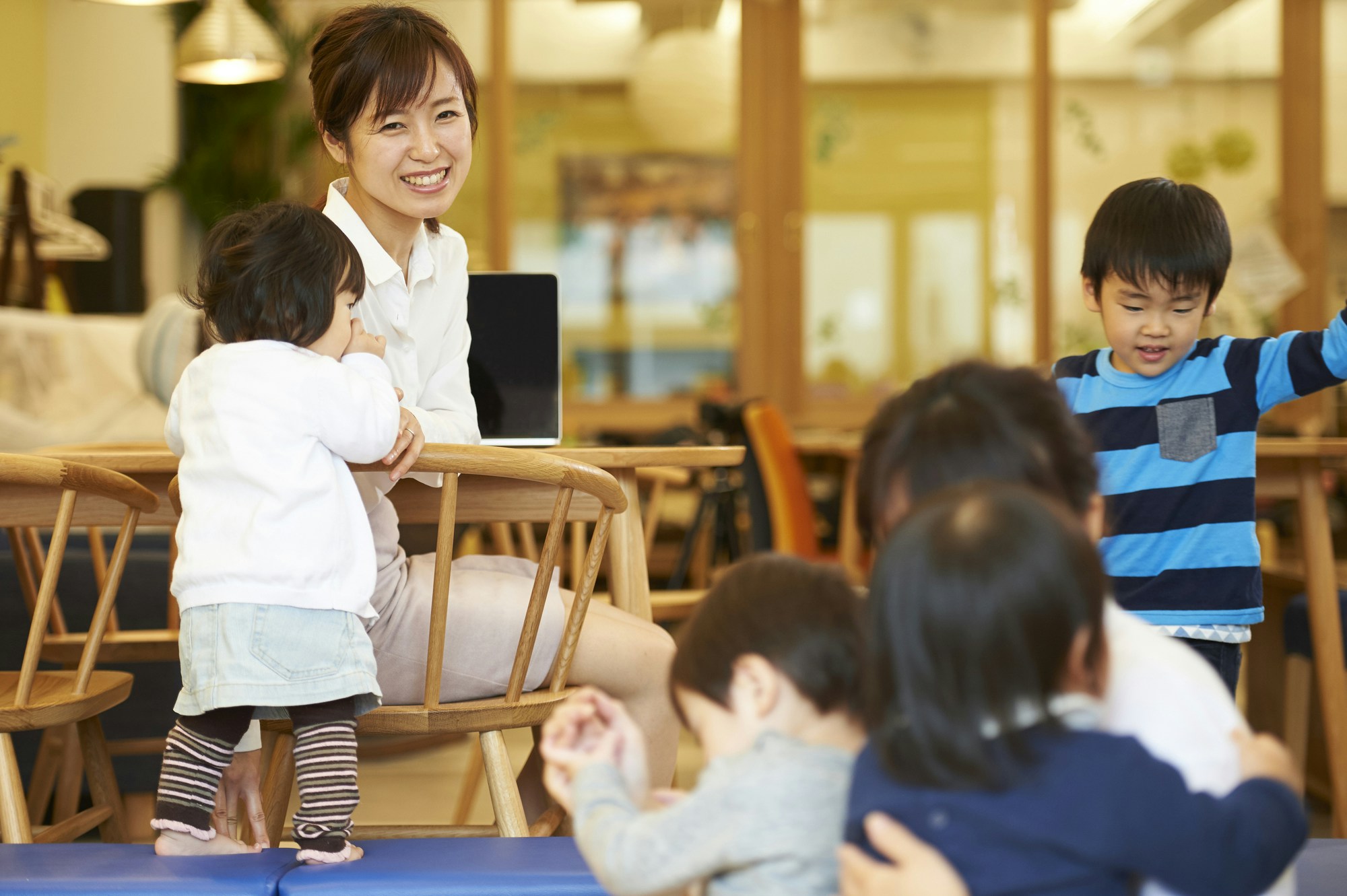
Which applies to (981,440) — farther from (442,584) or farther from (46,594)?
(46,594)

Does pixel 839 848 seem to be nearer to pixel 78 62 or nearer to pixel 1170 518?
pixel 1170 518

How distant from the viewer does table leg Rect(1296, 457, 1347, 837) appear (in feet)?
7.06

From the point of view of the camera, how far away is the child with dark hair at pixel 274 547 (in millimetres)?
1196

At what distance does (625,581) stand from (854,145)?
5024mm

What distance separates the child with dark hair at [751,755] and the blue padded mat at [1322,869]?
51 cm

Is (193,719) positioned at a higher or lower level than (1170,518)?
lower

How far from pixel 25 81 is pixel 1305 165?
19.7 feet

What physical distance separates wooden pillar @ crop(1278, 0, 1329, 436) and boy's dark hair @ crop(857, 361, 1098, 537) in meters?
5.90

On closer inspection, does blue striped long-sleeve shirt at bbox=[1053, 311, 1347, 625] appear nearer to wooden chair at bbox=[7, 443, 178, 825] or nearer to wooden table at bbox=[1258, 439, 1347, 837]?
wooden table at bbox=[1258, 439, 1347, 837]

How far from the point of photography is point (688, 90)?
615 cm

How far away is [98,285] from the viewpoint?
17.7ft

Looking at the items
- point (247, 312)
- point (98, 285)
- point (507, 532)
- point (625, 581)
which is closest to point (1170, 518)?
point (625, 581)

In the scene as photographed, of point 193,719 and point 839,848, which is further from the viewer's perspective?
point 193,719

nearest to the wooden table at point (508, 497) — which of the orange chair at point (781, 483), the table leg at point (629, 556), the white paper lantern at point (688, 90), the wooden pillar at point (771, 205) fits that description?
the table leg at point (629, 556)
